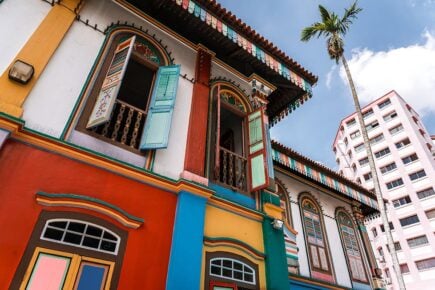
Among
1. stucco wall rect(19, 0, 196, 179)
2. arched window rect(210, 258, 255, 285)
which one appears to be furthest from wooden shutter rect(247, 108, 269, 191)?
stucco wall rect(19, 0, 196, 179)

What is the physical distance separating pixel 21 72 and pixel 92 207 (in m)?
2.30

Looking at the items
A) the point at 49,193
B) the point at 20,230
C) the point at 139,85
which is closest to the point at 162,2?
the point at 139,85

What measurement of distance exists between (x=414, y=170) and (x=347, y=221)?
31993 millimetres

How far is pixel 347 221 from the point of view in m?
11.5

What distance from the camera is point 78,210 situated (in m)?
3.91

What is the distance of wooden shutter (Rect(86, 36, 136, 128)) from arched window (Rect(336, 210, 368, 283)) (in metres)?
9.66

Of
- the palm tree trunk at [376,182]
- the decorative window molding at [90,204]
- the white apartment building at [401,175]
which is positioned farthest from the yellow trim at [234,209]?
the white apartment building at [401,175]

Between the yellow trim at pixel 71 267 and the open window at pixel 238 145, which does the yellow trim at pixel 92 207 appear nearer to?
the yellow trim at pixel 71 267

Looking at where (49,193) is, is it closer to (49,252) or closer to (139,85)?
(49,252)

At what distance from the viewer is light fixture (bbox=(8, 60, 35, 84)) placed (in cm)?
415

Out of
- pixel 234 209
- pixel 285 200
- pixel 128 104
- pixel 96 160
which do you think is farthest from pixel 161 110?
pixel 285 200

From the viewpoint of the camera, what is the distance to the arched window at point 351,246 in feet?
33.3

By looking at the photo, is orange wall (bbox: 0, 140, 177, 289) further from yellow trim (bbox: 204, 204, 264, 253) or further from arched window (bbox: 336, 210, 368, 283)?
arched window (bbox: 336, 210, 368, 283)

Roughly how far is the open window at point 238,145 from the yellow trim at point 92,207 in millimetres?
2203
